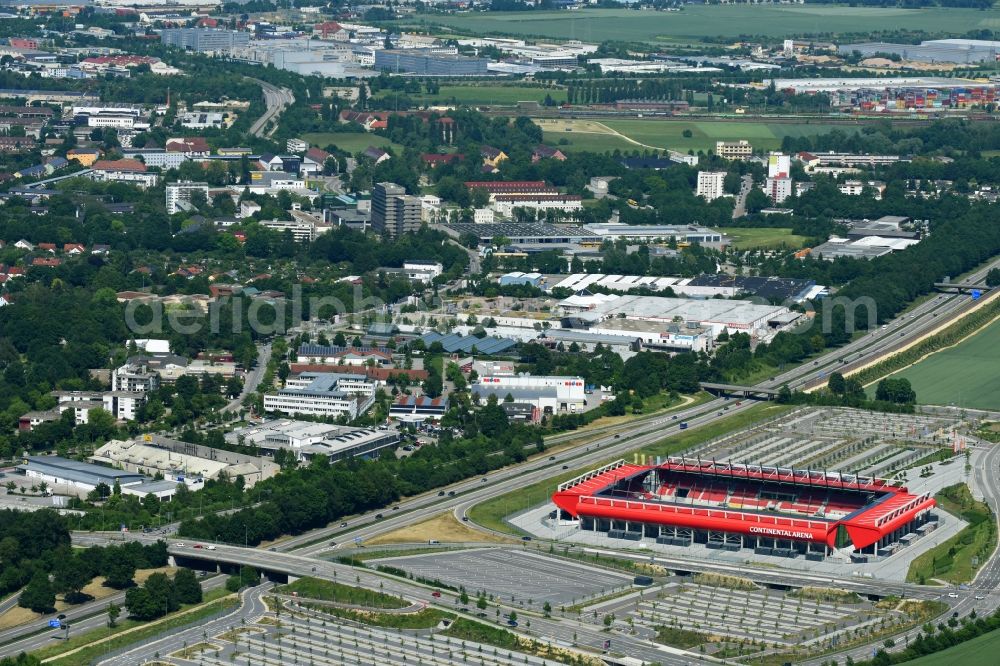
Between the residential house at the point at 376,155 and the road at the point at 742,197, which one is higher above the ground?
the residential house at the point at 376,155

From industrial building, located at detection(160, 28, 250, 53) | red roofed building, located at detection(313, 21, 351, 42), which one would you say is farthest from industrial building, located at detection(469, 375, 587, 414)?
red roofed building, located at detection(313, 21, 351, 42)

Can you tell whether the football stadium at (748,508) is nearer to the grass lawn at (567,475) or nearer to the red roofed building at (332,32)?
the grass lawn at (567,475)

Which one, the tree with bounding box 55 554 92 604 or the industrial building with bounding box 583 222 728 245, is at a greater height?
the tree with bounding box 55 554 92 604

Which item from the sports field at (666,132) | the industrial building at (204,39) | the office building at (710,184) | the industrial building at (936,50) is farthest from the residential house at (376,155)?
the industrial building at (936,50)

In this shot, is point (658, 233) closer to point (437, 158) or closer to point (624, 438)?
point (437, 158)

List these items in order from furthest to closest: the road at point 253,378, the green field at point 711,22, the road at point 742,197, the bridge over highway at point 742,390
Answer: the green field at point 711,22
the road at point 742,197
the bridge over highway at point 742,390
the road at point 253,378

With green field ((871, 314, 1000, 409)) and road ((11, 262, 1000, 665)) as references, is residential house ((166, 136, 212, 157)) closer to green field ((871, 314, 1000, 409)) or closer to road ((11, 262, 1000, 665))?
road ((11, 262, 1000, 665))
